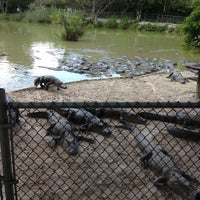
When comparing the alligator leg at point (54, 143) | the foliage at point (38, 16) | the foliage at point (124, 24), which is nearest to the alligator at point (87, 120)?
the alligator leg at point (54, 143)

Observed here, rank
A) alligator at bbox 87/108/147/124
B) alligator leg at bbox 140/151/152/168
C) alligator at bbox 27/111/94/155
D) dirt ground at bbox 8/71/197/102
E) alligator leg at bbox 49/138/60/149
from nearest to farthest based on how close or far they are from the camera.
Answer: alligator leg at bbox 140/151/152/168 < alligator at bbox 27/111/94/155 < alligator leg at bbox 49/138/60/149 < alligator at bbox 87/108/147/124 < dirt ground at bbox 8/71/197/102

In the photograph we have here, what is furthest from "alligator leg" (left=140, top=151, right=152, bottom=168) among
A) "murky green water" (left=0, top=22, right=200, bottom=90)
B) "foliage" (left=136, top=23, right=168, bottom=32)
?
"foliage" (left=136, top=23, right=168, bottom=32)

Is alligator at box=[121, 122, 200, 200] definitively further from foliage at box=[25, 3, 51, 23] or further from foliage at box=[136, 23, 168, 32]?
foliage at box=[25, 3, 51, 23]

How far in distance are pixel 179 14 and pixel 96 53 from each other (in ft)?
79.0

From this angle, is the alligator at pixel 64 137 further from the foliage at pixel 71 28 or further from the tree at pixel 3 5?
the tree at pixel 3 5

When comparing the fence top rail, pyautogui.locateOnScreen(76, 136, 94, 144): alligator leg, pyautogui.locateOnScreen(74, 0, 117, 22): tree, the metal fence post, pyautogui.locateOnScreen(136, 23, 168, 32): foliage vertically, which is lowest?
pyautogui.locateOnScreen(136, 23, 168, 32): foliage

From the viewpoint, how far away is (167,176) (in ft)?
11.5

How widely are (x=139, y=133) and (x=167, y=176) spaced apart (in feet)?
3.87

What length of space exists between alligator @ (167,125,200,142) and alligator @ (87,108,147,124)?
0.65 m

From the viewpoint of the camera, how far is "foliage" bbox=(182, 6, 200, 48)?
47.1ft

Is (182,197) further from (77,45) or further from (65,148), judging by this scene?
(77,45)

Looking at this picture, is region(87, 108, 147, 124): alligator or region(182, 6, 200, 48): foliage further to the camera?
region(182, 6, 200, 48): foliage

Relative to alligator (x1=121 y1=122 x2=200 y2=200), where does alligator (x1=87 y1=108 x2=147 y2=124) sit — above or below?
below

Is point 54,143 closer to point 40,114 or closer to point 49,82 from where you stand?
point 40,114
